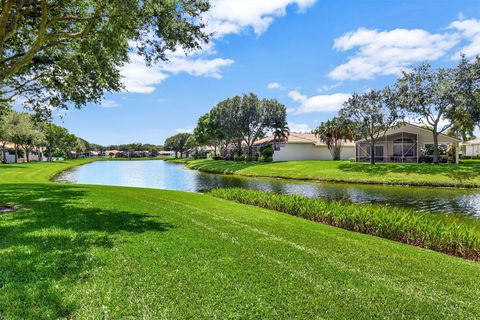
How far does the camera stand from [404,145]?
47.5 m

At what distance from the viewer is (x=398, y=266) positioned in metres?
6.75

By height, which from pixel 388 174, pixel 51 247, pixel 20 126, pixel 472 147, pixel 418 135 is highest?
pixel 20 126

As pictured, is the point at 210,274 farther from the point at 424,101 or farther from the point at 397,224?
the point at 424,101

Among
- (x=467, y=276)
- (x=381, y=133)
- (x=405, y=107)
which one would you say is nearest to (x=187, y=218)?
(x=467, y=276)

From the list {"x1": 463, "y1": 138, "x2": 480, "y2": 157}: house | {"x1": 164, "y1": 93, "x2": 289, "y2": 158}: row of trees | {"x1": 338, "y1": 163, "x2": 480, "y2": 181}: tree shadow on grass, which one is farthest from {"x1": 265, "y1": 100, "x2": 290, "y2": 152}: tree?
{"x1": 463, "y1": 138, "x2": 480, "y2": 157}: house

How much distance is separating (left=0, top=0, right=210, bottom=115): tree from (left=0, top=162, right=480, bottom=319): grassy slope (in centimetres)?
537

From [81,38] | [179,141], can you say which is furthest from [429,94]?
[179,141]

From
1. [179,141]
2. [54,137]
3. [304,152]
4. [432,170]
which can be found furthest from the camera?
[179,141]

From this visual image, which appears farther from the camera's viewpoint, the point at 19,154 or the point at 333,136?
the point at 19,154

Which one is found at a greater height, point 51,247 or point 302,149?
point 302,149

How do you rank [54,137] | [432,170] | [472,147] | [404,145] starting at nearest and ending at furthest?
1. [432,170]
2. [404,145]
3. [472,147]
4. [54,137]

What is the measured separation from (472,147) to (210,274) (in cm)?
7938

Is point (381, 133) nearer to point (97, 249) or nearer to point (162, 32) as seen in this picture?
point (162, 32)

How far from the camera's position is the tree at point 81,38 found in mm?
9117
